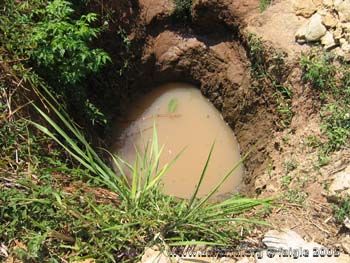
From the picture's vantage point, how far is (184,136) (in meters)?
4.61

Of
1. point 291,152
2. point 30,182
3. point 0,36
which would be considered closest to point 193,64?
point 291,152

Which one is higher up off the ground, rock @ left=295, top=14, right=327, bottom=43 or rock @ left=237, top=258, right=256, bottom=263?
rock @ left=295, top=14, right=327, bottom=43

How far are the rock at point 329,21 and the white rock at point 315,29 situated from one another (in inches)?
1.1

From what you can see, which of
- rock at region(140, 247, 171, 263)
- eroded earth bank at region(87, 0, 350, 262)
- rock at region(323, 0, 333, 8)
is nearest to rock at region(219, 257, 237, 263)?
eroded earth bank at region(87, 0, 350, 262)

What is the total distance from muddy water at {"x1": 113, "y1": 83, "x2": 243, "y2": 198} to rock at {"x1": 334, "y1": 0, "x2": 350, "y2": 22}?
1379 millimetres

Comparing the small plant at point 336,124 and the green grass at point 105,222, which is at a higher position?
the small plant at point 336,124

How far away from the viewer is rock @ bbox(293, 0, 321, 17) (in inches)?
161

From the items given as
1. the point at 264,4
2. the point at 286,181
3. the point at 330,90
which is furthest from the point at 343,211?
the point at 264,4

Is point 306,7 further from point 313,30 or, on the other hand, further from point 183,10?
point 183,10

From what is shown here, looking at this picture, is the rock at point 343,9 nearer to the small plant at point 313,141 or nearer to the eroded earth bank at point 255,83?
the eroded earth bank at point 255,83

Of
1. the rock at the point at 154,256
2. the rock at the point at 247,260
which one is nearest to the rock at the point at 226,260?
the rock at the point at 247,260

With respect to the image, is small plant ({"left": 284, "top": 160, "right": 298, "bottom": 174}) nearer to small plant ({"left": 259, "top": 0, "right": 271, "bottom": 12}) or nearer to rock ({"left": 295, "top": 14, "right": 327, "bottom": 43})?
rock ({"left": 295, "top": 14, "right": 327, "bottom": 43})

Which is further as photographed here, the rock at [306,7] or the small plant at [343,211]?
the rock at [306,7]

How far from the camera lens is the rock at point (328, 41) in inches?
152
